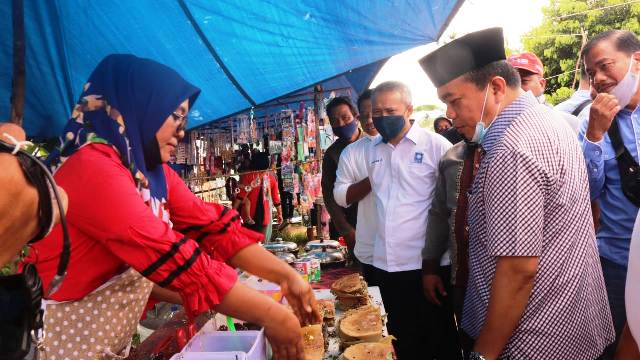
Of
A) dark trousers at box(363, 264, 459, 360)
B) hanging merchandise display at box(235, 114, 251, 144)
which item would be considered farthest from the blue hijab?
hanging merchandise display at box(235, 114, 251, 144)

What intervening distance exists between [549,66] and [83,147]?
2484 cm

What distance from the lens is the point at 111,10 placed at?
2.99 meters

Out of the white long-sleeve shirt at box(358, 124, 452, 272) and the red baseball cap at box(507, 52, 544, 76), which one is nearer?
the white long-sleeve shirt at box(358, 124, 452, 272)

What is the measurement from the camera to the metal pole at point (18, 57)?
8.59ft

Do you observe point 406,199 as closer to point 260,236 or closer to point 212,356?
point 260,236

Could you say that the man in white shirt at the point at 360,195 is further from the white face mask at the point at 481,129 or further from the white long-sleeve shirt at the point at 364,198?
the white face mask at the point at 481,129

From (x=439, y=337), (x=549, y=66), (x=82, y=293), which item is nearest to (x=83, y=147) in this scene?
(x=82, y=293)

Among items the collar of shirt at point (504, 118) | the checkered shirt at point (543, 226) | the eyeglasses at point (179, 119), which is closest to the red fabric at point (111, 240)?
the eyeglasses at point (179, 119)

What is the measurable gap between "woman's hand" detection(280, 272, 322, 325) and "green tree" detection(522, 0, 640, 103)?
20.9m

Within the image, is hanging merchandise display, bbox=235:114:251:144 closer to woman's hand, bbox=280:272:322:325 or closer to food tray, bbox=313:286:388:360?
food tray, bbox=313:286:388:360

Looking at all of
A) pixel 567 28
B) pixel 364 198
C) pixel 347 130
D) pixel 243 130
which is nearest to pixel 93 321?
pixel 364 198

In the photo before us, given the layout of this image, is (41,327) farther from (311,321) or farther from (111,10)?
(111,10)

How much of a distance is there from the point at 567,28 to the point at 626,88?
71.9 feet

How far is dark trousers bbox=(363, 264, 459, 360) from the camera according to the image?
2691mm
